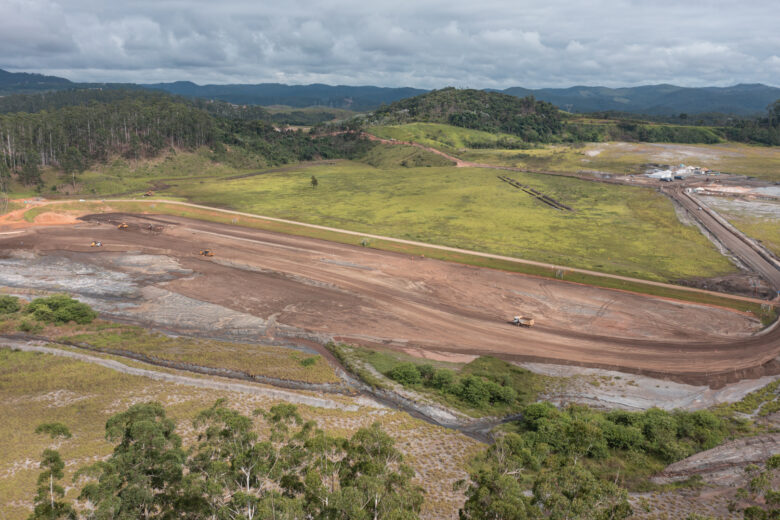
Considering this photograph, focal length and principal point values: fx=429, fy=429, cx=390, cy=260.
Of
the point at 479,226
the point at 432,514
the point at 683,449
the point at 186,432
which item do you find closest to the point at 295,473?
the point at 432,514

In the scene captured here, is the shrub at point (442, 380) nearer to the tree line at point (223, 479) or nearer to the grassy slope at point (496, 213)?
the tree line at point (223, 479)

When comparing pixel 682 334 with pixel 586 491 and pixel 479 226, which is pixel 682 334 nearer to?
pixel 586 491

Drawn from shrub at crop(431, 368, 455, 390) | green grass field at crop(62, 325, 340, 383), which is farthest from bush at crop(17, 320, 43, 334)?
shrub at crop(431, 368, 455, 390)

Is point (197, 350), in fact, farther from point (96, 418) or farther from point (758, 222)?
point (758, 222)

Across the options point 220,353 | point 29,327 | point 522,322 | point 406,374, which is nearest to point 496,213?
point 522,322

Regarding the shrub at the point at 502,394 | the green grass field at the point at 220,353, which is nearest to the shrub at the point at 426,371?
the shrub at the point at 502,394

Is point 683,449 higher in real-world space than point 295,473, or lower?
lower
